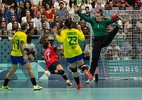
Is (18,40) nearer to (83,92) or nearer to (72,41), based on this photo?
(72,41)

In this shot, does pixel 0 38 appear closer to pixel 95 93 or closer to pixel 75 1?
pixel 75 1

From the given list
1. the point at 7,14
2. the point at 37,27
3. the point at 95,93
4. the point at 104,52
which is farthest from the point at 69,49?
the point at 7,14

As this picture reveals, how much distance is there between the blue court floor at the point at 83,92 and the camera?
14.2 metres

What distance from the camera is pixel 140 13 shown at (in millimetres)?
21000

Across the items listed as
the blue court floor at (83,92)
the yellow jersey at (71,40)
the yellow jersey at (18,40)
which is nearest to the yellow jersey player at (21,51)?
the yellow jersey at (18,40)

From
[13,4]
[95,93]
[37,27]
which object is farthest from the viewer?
[13,4]

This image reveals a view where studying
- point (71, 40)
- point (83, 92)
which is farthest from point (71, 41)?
point (83, 92)

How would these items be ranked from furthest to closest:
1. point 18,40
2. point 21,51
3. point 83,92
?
point 18,40 < point 21,51 < point 83,92

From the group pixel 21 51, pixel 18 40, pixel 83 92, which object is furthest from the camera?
pixel 18 40

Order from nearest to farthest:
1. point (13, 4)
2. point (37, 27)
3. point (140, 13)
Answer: point (140, 13)
point (37, 27)
point (13, 4)

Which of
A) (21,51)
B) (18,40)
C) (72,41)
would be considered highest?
(18,40)

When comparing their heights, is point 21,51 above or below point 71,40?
below

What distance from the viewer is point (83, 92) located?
51.5ft

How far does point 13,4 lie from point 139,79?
764cm
